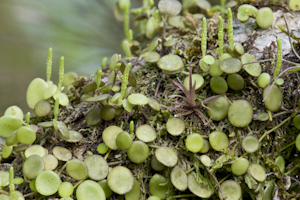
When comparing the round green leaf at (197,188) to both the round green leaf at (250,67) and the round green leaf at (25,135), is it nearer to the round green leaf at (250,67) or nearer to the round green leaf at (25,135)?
the round green leaf at (250,67)

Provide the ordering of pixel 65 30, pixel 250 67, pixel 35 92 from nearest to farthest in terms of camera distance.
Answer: pixel 250 67 < pixel 35 92 < pixel 65 30

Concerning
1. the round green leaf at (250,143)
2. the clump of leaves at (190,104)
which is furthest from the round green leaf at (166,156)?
the round green leaf at (250,143)

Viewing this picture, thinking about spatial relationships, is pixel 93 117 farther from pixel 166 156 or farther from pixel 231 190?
pixel 231 190

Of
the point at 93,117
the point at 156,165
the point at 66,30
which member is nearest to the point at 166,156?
the point at 156,165

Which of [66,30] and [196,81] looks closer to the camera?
[196,81]

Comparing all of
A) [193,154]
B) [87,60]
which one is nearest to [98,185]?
[193,154]

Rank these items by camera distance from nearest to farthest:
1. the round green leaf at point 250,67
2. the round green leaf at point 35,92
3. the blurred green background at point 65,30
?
1. the round green leaf at point 250,67
2. the round green leaf at point 35,92
3. the blurred green background at point 65,30

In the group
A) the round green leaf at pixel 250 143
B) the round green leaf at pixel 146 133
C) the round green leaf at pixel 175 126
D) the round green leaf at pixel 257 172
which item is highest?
the round green leaf at pixel 175 126

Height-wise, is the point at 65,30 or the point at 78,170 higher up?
the point at 65,30

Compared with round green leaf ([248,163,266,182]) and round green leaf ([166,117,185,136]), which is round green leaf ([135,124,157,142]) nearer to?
round green leaf ([166,117,185,136])
